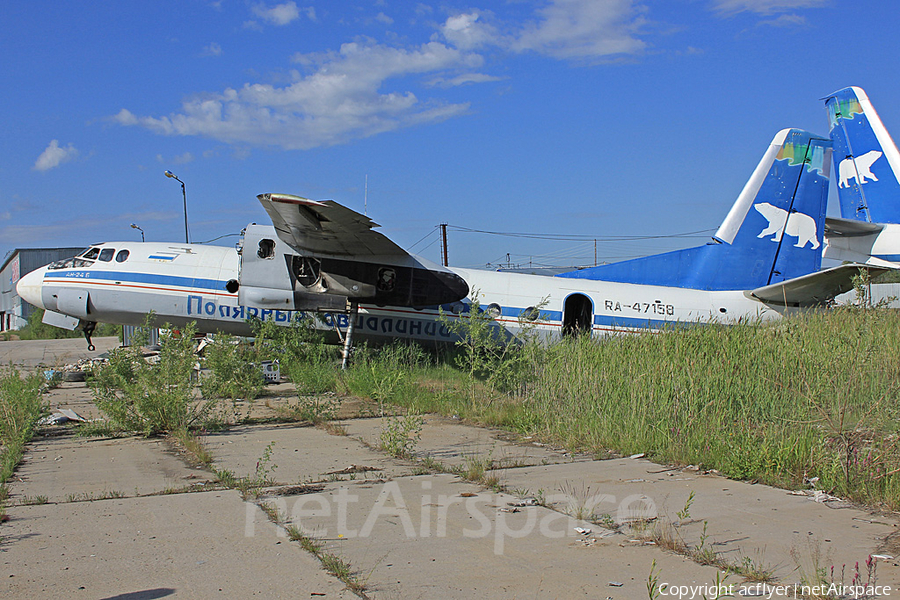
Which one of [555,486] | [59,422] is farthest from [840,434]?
[59,422]

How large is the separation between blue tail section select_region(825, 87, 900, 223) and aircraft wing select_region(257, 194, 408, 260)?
12931 millimetres

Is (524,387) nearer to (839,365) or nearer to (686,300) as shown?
(839,365)

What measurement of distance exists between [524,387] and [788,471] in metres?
5.06

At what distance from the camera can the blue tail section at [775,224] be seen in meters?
16.3

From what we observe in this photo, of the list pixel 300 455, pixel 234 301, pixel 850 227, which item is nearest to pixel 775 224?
pixel 850 227

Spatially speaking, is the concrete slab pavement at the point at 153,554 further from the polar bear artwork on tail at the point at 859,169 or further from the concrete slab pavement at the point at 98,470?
the polar bear artwork on tail at the point at 859,169

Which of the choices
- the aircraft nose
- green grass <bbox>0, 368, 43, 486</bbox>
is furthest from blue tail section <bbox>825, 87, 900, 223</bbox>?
the aircraft nose

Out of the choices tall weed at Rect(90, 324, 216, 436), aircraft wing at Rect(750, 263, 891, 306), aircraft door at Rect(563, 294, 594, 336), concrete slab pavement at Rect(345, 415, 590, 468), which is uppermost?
aircraft wing at Rect(750, 263, 891, 306)

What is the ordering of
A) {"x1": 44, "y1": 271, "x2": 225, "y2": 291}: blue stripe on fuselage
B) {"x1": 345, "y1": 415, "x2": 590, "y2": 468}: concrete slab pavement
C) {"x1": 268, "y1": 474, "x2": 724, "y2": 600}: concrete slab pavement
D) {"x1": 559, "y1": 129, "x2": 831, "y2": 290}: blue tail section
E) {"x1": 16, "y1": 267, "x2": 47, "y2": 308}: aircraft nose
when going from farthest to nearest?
{"x1": 559, "y1": 129, "x2": 831, "y2": 290}: blue tail section < {"x1": 16, "y1": 267, "x2": 47, "y2": 308}: aircraft nose < {"x1": 44, "y1": 271, "x2": 225, "y2": 291}: blue stripe on fuselage < {"x1": 345, "y1": 415, "x2": 590, "y2": 468}: concrete slab pavement < {"x1": 268, "y1": 474, "x2": 724, "y2": 600}: concrete slab pavement

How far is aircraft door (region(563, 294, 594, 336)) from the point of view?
15812 mm

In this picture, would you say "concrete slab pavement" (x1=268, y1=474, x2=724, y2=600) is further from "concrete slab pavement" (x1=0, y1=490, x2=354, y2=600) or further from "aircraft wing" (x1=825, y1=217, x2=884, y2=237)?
"aircraft wing" (x1=825, y1=217, x2=884, y2=237)

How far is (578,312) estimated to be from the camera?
16109mm

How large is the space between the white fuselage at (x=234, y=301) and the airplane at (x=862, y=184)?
380 cm

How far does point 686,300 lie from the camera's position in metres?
16.3
